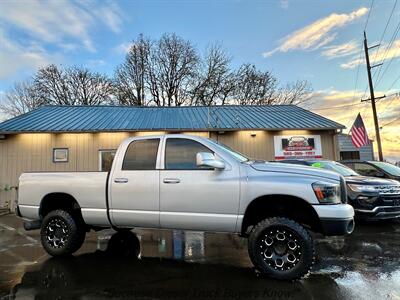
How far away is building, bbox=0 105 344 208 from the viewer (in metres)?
A: 13.8

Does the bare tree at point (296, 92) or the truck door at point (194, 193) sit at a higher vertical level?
the bare tree at point (296, 92)

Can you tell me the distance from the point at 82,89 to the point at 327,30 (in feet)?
96.8

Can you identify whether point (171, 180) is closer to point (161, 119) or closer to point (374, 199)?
point (374, 199)

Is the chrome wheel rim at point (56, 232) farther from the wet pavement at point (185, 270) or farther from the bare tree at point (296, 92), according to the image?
the bare tree at point (296, 92)

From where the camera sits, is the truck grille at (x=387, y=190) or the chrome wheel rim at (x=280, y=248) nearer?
the chrome wheel rim at (x=280, y=248)

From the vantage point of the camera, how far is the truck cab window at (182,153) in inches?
206

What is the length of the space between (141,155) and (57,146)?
971cm

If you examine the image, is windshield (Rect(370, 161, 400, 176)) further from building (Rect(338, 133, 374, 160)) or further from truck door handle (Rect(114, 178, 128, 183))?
building (Rect(338, 133, 374, 160))

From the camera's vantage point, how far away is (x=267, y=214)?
507 cm

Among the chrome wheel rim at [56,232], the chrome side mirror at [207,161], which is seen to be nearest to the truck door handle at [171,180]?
the chrome side mirror at [207,161]

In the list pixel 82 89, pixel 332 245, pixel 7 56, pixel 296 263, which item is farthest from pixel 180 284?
pixel 82 89

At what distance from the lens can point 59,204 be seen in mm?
6289

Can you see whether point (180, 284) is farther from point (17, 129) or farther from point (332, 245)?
point (17, 129)

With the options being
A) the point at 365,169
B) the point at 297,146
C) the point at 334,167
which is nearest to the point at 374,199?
the point at 334,167
